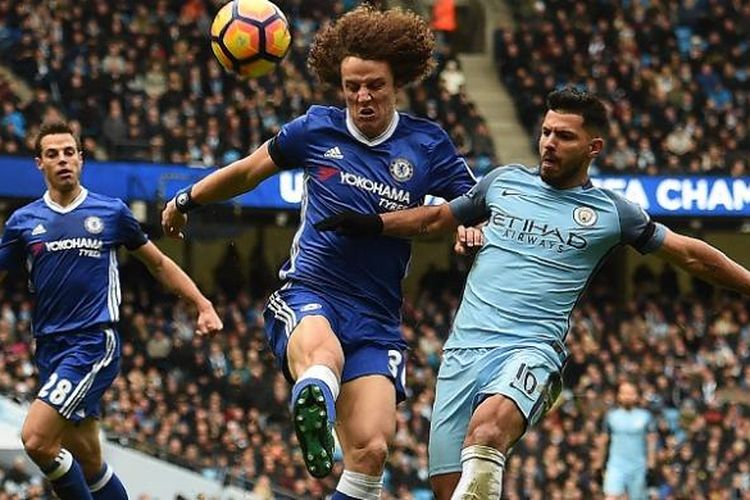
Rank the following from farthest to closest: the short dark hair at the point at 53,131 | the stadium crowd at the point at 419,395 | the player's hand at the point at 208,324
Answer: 1. the stadium crowd at the point at 419,395
2. the short dark hair at the point at 53,131
3. the player's hand at the point at 208,324

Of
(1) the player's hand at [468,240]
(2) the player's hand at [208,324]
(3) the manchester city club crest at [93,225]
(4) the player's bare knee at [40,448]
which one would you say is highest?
(1) the player's hand at [468,240]

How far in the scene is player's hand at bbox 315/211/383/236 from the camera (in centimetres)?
825

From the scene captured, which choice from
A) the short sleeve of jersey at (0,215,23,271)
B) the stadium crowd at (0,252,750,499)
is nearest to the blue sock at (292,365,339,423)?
the short sleeve of jersey at (0,215,23,271)

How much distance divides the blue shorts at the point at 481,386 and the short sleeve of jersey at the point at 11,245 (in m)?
3.22

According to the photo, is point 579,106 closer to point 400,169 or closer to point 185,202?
point 400,169

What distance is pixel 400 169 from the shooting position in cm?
857

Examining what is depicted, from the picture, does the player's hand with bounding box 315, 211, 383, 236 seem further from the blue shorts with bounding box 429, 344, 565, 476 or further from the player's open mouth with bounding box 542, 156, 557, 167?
the player's open mouth with bounding box 542, 156, 557, 167

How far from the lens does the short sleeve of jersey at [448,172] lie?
28.6ft

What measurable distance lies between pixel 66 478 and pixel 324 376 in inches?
107

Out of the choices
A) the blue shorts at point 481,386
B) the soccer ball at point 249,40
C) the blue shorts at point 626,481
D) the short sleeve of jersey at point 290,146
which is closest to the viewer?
the blue shorts at point 481,386

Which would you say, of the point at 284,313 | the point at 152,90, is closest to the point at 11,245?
the point at 284,313

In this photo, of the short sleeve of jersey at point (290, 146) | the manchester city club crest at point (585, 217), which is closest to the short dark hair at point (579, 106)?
the manchester city club crest at point (585, 217)

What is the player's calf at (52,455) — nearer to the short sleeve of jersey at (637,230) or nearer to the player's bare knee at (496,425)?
the player's bare knee at (496,425)

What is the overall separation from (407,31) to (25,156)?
15951 mm
